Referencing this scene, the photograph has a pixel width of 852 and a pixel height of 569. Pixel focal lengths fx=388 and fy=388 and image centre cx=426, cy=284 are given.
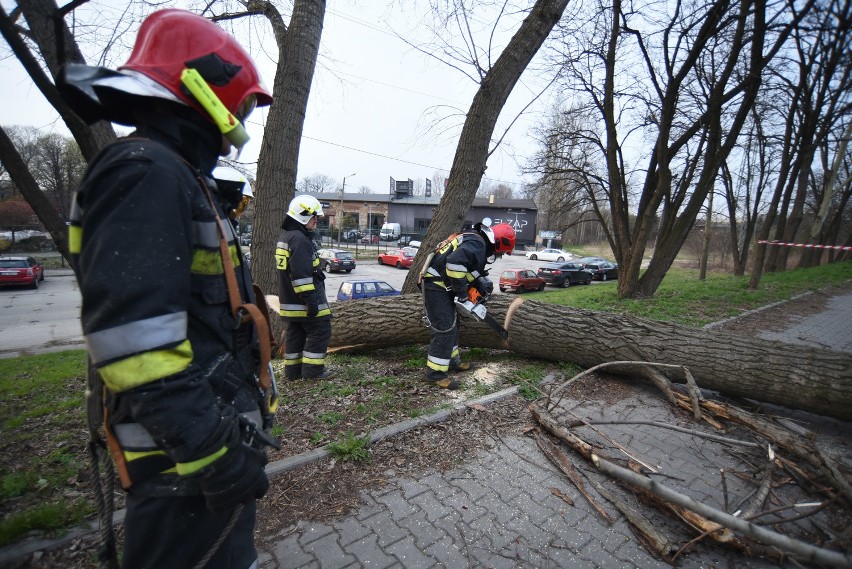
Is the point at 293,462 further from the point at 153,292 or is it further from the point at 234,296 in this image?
the point at 153,292

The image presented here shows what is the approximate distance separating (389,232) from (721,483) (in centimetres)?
4499

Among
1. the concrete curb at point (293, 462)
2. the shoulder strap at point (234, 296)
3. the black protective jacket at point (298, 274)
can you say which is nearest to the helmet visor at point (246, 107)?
the shoulder strap at point (234, 296)

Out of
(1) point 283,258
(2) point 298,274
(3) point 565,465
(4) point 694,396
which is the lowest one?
(3) point 565,465

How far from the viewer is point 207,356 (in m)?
1.36

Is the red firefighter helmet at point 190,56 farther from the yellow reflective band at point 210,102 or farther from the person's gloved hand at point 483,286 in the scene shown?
the person's gloved hand at point 483,286

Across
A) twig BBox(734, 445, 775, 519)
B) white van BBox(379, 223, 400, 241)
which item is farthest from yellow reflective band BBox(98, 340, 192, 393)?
white van BBox(379, 223, 400, 241)

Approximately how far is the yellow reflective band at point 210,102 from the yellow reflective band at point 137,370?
0.79 metres

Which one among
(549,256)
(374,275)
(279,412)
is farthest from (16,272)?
(549,256)

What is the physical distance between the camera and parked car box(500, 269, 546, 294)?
19062mm

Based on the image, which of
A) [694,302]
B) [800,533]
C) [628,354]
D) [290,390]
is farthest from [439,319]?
[694,302]

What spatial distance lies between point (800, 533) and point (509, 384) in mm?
2496

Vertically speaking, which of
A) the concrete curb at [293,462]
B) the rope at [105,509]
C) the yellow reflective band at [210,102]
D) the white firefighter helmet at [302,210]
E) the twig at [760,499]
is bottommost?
the concrete curb at [293,462]

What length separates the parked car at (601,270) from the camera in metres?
26.1

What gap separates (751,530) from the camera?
1.88 meters
